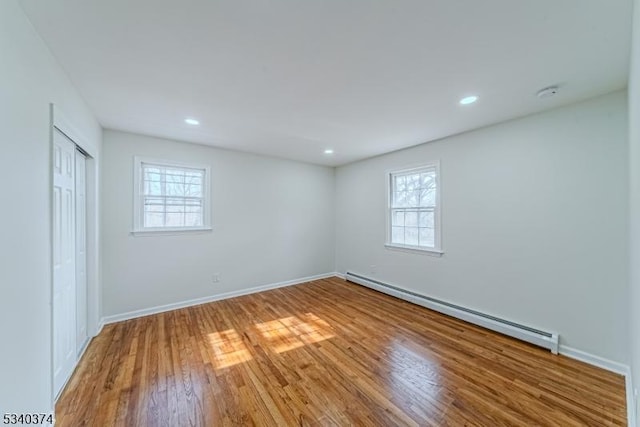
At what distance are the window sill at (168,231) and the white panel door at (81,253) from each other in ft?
2.32

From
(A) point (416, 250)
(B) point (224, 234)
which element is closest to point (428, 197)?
(A) point (416, 250)

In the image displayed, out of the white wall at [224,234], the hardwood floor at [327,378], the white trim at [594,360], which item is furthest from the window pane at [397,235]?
the white trim at [594,360]

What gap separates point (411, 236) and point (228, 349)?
3080mm

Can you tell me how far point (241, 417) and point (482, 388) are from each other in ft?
6.17

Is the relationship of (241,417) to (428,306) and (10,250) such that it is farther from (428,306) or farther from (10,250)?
(428,306)

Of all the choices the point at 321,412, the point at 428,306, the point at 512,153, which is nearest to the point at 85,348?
the point at 321,412

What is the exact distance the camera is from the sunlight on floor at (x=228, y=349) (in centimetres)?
235

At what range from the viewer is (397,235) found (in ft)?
14.1

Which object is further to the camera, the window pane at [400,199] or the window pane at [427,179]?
the window pane at [400,199]

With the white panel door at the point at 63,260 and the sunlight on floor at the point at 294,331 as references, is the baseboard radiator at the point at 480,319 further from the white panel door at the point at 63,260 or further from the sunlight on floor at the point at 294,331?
the white panel door at the point at 63,260

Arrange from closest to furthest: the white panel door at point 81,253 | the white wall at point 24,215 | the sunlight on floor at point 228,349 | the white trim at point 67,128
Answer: the white wall at point 24,215 < the white trim at point 67,128 < the sunlight on floor at point 228,349 < the white panel door at point 81,253

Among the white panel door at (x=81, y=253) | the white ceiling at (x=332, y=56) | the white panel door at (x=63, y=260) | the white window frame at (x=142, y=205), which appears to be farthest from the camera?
the white window frame at (x=142, y=205)

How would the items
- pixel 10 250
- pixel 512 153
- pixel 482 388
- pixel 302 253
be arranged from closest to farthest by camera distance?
pixel 10 250, pixel 482 388, pixel 512 153, pixel 302 253

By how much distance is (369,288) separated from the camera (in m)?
4.56
